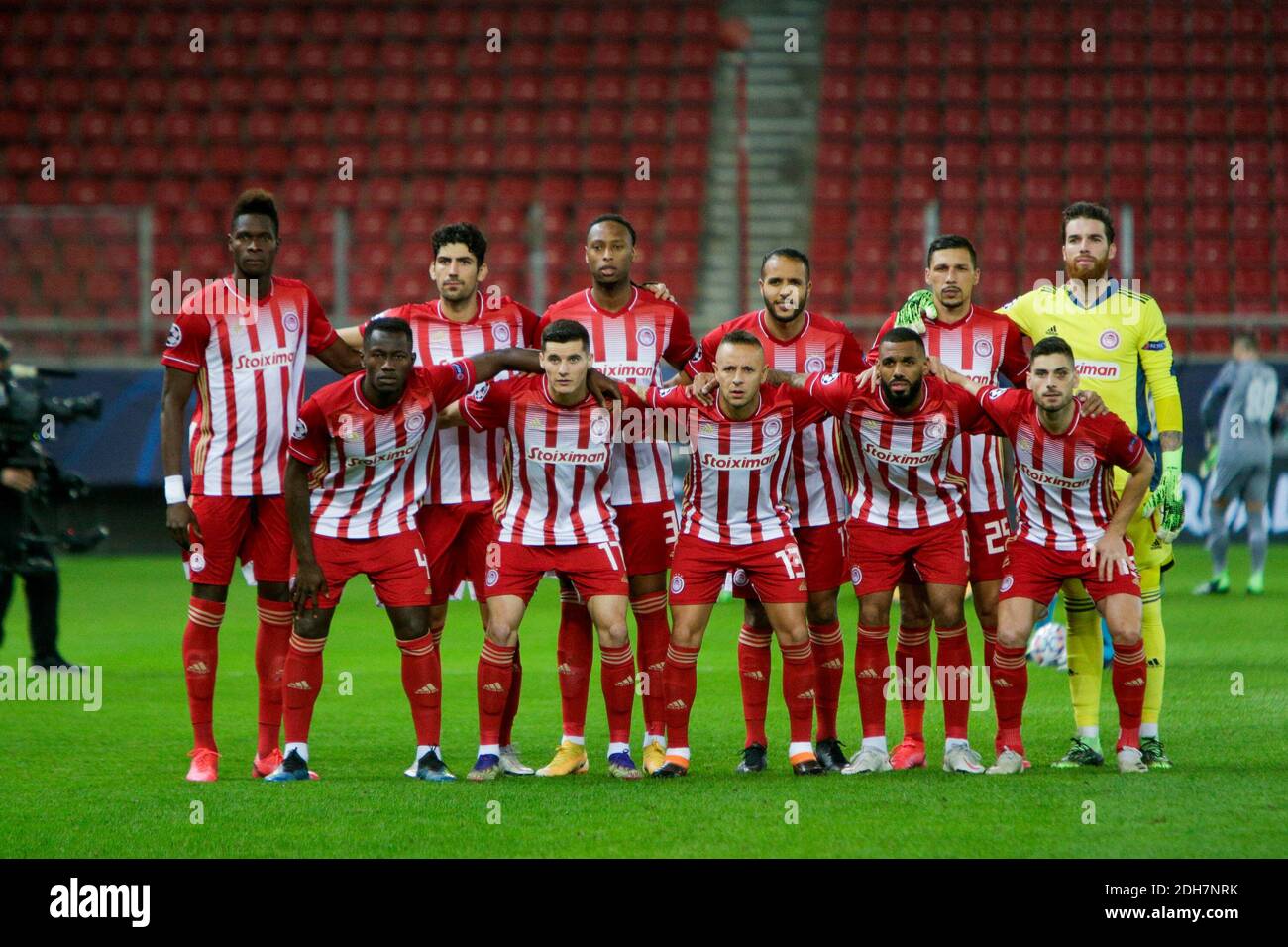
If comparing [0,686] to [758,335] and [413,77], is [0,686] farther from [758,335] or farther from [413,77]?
[413,77]

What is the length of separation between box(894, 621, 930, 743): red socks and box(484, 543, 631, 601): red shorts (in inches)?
44.1

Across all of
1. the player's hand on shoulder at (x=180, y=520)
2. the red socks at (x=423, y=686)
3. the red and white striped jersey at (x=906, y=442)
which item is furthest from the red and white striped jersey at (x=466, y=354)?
the red and white striped jersey at (x=906, y=442)

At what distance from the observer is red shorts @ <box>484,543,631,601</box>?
6.20 m

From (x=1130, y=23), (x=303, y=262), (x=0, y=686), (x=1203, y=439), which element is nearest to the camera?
(x=0, y=686)

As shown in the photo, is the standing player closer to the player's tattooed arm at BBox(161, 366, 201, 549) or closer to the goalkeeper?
the goalkeeper

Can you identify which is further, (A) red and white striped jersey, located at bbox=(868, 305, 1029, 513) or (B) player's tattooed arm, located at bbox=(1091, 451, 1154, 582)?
(A) red and white striped jersey, located at bbox=(868, 305, 1029, 513)

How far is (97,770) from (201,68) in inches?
606

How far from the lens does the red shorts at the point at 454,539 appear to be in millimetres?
6406

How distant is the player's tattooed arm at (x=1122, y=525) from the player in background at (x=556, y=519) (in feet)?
5.64

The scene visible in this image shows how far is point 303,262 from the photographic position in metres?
18.4

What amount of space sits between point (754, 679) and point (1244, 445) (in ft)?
24.4

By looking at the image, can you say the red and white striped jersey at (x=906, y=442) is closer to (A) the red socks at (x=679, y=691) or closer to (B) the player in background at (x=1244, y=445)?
(A) the red socks at (x=679, y=691)

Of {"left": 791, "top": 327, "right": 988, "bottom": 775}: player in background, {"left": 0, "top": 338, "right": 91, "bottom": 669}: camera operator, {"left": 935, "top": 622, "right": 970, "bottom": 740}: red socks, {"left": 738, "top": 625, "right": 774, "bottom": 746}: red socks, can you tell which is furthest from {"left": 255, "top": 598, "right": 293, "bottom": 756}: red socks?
{"left": 0, "top": 338, "right": 91, "bottom": 669}: camera operator
